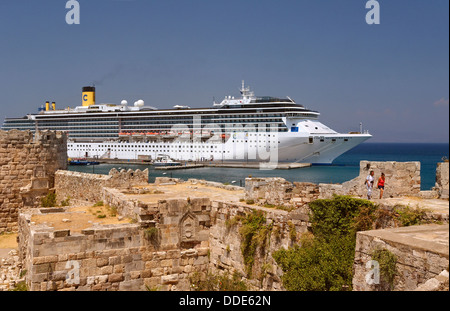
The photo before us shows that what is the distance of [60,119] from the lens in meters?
81.7

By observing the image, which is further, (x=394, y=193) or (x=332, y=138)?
(x=332, y=138)

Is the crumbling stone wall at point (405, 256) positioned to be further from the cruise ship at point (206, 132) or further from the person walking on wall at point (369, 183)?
the cruise ship at point (206, 132)

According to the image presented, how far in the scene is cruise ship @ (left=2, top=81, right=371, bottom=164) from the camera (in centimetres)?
6538

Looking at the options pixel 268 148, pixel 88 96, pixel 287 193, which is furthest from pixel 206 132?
pixel 287 193

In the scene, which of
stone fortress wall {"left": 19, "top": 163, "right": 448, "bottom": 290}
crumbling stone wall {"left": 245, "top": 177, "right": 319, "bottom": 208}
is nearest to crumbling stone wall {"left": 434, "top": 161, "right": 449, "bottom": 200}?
stone fortress wall {"left": 19, "top": 163, "right": 448, "bottom": 290}

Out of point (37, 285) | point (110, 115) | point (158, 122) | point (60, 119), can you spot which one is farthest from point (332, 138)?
point (37, 285)

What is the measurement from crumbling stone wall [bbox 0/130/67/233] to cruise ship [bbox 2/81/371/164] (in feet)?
164

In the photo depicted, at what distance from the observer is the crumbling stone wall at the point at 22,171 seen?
620 inches

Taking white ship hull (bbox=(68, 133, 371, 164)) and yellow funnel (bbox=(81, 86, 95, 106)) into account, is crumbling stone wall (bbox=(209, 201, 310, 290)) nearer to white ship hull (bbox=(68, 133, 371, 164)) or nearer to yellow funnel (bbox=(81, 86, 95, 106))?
white ship hull (bbox=(68, 133, 371, 164))

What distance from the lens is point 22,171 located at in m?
16.1

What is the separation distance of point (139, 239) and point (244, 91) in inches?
2485

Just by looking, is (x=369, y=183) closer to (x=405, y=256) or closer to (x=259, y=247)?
(x=259, y=247)

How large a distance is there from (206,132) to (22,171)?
54744 mm
